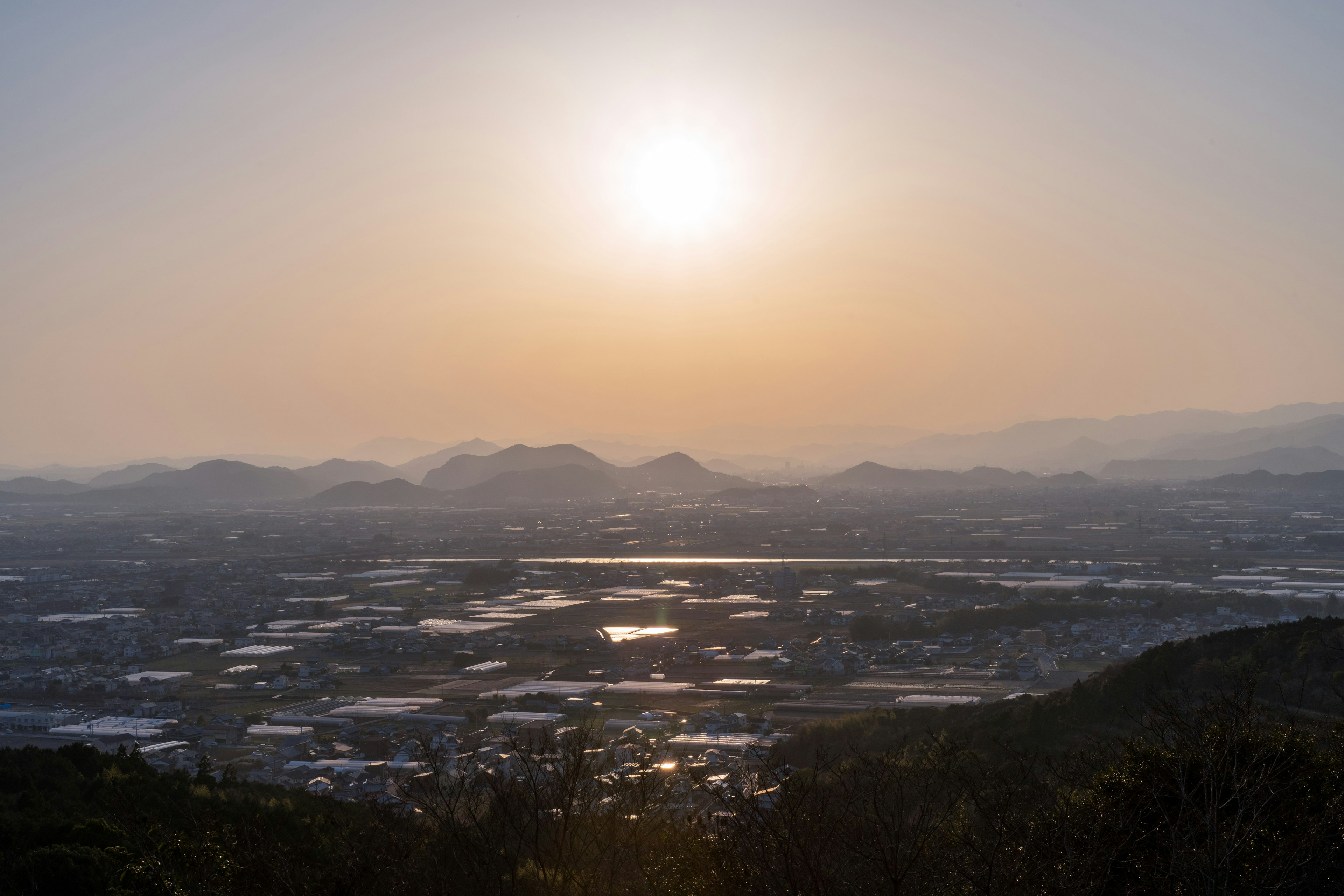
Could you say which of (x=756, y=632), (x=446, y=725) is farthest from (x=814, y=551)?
(x=446, y=725)

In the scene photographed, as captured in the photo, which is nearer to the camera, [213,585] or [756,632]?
[756,632]

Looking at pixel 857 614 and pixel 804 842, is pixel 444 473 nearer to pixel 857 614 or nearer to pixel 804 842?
pixel 857 614

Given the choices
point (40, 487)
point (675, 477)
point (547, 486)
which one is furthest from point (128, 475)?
point (675, 477)

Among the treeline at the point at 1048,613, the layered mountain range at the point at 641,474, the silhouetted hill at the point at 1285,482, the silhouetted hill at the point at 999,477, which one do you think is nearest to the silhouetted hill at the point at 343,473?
the layered mountain range at the point at 641,474

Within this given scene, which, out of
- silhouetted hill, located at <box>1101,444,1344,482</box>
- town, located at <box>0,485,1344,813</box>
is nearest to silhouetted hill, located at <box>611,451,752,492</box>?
silhouetted hill, located at <box>1101,444,1344,482</box>

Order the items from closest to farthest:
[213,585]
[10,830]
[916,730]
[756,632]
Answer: [10,830] < [916,730] < [756,632] < [213,585]
